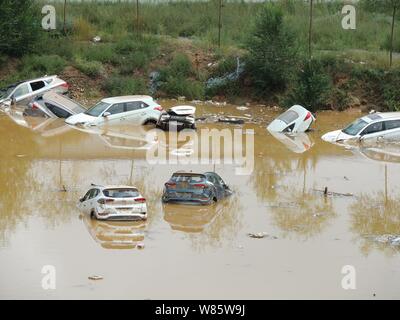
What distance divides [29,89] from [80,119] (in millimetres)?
4336

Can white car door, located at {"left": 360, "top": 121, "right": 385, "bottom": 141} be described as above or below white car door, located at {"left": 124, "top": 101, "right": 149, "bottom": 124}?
below

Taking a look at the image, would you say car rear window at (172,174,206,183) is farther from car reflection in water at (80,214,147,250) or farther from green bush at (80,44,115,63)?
green bush at (80,44,115,63)

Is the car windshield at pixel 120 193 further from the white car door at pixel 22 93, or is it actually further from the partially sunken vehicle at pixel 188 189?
the white car door at pixel 22 93

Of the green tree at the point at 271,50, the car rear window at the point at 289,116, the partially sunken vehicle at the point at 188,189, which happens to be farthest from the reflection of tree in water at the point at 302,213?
the green tree at the point at 271,50

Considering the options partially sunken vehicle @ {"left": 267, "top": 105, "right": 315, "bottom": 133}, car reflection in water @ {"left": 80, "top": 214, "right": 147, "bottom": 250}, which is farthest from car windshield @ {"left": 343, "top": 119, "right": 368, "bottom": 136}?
car reflection in water @ {"left": 80, "top": 214, "right": 147, "bottom": 250}

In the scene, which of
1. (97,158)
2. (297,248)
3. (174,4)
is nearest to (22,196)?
(97,158)

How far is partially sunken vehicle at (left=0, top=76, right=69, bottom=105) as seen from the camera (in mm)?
43312

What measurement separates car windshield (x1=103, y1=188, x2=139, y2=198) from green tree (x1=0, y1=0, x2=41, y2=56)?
21855 mm

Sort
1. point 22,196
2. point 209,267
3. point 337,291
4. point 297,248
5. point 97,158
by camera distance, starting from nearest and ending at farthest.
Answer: point 337,291
point 209,267
point 297,248
point 22,196
point 97,158

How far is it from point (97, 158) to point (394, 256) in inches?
520

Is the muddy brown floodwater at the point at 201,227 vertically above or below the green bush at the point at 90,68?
below

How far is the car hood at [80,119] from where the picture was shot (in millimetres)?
40062

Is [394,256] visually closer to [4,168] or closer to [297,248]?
[297,248]
